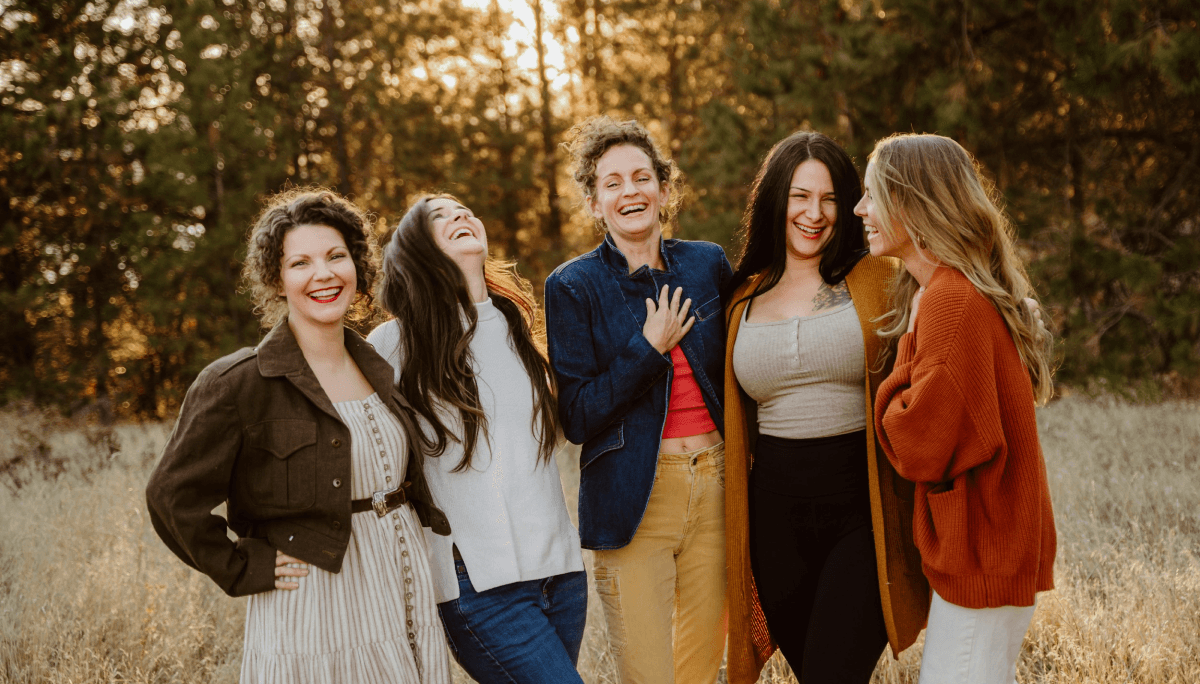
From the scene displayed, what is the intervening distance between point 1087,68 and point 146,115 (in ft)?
44.8

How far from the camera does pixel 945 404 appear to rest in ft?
6.45

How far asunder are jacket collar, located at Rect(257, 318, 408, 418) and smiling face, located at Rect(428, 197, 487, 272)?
0.42m

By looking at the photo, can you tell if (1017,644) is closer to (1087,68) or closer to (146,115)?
(1087,68)

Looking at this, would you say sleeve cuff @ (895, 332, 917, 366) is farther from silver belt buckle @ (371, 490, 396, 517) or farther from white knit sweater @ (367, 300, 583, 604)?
silver belt buckle @ (371, 490, 396, 517)

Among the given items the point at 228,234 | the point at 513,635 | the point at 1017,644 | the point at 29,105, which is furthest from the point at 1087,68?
the point at 29,105

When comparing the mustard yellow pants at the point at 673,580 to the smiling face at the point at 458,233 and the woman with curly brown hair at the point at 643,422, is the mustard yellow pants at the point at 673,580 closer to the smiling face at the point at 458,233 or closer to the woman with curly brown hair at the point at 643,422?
the woman with curly brown hair at the point at 643,422

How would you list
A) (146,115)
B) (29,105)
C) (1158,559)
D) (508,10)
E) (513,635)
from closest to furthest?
(513,635) < (1158,559) < (29,105) < (146,115) < (508,10)

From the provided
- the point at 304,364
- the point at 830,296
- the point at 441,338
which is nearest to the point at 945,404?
the point at 830,296

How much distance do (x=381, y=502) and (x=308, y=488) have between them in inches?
8.4

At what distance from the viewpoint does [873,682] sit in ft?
10.8

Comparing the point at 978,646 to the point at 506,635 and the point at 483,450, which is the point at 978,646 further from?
the point at 483,450

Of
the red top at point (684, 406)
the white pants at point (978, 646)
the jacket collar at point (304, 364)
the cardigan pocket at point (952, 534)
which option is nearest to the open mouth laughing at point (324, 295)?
the jacket collar at point (304, 364)

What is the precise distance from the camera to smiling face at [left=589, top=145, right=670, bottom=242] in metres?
2.76

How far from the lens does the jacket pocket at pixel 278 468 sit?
2.05m
